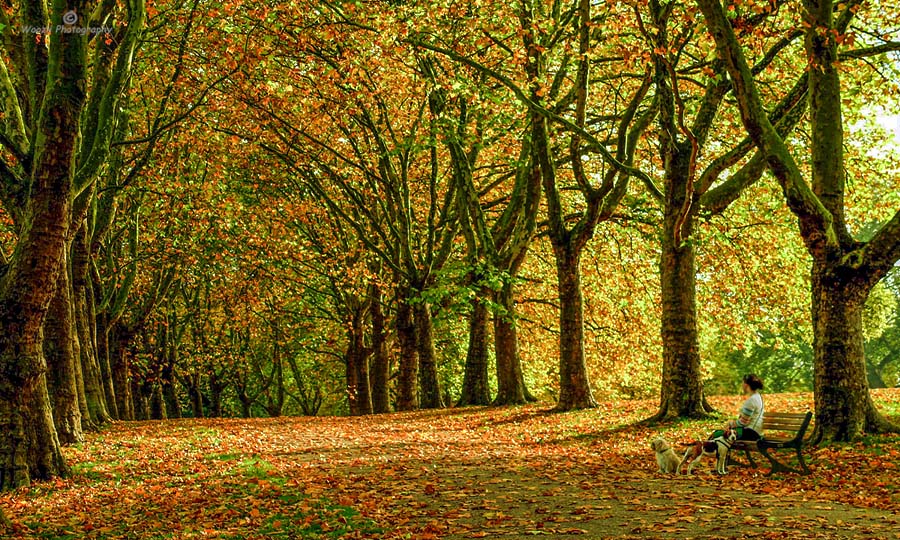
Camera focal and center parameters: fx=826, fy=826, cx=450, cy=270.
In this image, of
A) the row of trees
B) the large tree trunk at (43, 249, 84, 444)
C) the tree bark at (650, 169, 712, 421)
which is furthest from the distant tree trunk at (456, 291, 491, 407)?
the large tree trunk at (43, 249, 84, 444)

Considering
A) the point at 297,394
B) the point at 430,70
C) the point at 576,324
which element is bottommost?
the point at 297,394

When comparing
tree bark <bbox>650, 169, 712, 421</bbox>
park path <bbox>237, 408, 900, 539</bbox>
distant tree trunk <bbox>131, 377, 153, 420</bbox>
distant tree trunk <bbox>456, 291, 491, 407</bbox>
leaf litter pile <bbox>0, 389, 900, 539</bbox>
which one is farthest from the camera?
distant tree trunk <bbox>131, 377, 153, 420</bbox>

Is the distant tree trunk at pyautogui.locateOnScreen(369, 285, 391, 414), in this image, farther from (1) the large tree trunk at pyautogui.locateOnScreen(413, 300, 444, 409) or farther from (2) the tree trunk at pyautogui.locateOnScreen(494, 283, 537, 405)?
(2) the tree trunk at pyautogui.locateOnScreen(494, 283, 537, 405)

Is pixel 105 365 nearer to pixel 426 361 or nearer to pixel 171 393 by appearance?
pixel 426 361

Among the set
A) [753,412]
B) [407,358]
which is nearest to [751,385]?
[753,412]

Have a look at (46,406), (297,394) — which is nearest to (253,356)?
(297,394)

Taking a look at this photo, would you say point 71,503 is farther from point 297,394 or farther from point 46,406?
point 297,394

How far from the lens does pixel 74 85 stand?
35.8ft

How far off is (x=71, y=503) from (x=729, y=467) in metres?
9.17

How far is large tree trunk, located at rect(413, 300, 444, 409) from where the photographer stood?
27.8 metres

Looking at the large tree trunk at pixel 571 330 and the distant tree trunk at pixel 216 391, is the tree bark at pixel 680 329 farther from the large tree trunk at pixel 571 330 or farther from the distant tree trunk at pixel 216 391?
the distant tree trunk at pixel 216 391

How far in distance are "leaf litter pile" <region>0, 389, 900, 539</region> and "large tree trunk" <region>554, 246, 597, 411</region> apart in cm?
444

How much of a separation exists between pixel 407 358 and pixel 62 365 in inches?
569

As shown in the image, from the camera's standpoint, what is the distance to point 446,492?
408 inches
